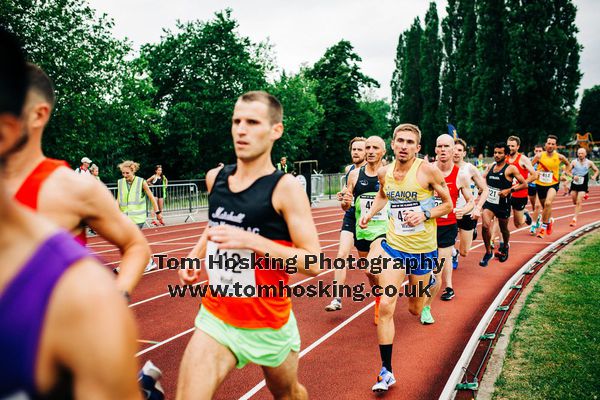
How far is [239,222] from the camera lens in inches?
122

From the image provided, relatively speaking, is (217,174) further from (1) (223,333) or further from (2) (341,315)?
(2) (341,315)

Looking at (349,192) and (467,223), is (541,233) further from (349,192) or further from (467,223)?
(349,192)

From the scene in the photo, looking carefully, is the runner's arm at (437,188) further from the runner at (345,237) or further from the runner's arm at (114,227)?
the runner's arm at (114,227)

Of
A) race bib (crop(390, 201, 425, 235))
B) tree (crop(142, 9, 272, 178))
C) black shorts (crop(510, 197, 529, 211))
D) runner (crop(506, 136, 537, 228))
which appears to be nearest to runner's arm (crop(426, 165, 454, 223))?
race bib (crop(390, 201, 425, 235))

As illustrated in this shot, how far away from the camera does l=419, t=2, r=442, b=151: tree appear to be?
59656 mm

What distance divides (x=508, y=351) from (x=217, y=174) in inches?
152

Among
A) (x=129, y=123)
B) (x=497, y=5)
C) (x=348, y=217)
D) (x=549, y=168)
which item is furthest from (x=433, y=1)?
(x=348, y=217)

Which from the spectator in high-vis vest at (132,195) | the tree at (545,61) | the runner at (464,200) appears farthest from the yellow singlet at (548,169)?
the tree at (545,61)

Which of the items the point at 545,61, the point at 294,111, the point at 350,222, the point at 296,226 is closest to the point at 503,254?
the point at 350,222

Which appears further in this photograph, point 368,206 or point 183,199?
point 183,199

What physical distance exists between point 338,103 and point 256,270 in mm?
50641

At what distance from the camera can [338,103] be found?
52469 mm

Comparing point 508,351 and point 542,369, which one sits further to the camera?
point 508,351

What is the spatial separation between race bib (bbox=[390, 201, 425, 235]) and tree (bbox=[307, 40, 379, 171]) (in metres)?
46.0
